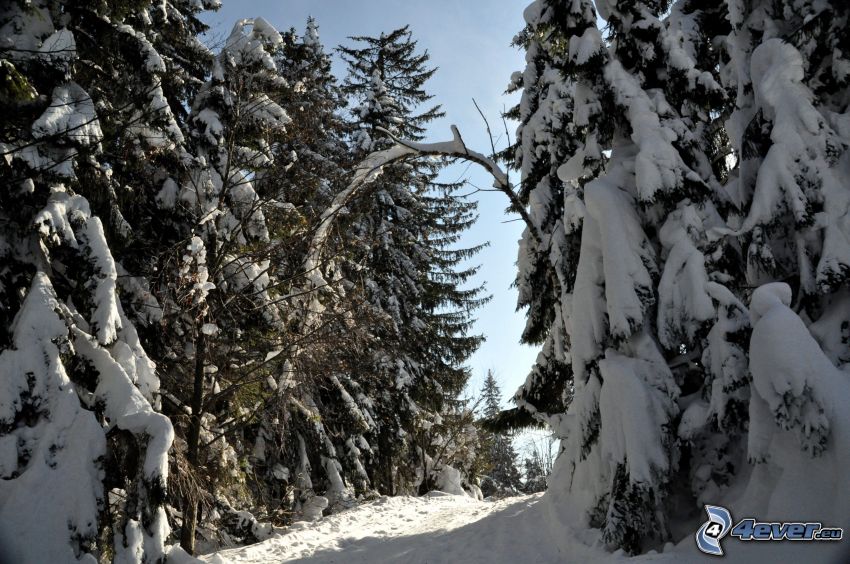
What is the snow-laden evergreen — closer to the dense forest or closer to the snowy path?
the dense forest

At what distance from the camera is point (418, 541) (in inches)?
367

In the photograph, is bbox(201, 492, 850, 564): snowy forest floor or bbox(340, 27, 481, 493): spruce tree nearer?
bbox(201, 492, 850, 564): snowy forest floor

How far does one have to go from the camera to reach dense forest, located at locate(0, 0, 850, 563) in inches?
185

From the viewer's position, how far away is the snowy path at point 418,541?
24.2 feet

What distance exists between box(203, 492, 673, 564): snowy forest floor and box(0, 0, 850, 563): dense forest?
593mm

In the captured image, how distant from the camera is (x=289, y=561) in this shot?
854 centimetres

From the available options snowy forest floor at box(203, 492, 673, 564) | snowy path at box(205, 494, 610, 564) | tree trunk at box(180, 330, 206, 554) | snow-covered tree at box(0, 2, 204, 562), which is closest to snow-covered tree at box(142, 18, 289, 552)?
tree trunk at box(180, 330, 206, 554)

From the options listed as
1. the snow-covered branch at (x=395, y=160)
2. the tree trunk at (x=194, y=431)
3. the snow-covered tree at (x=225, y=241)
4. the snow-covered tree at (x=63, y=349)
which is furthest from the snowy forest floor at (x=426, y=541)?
the snow-covered branch at (x=395, y=160)

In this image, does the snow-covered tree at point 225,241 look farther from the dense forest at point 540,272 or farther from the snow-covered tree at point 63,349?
the snow-covered tree at point 63,349

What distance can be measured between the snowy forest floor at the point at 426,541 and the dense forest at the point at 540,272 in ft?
1.95

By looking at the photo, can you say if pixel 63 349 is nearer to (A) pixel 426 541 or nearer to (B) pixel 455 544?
(B) pixel 455 544

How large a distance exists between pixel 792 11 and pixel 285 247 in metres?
7.13

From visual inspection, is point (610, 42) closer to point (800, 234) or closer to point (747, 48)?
point (747, 48)

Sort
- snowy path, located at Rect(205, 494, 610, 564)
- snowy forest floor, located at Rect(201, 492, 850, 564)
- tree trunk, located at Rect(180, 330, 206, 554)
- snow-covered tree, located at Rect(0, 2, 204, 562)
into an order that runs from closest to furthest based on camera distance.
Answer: snowy forest floor, located at Rect(201, 492, 850, 564)
snow-covered tree, located at Rect(0, 2, 204, 562)
tree trunk, located at Rect(180, 330, 206, 554)
snowy path, located at Rect(205, 494, 610, 564)
